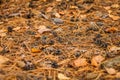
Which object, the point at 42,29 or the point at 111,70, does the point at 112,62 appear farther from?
the point at 42,29

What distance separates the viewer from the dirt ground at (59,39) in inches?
60.9

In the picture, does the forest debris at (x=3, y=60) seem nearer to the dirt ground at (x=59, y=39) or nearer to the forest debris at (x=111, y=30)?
the dirt ground at (x=59, y=39)

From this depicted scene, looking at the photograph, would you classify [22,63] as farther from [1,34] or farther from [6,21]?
[6,21]

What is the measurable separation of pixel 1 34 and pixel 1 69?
1.63 feet

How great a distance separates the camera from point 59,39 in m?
1.90

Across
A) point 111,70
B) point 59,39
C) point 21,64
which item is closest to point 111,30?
point 59,39

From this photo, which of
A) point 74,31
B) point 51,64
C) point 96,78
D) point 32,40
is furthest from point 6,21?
point 96,78

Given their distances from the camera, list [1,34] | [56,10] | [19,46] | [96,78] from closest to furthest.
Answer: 1. [96,78]
2. [19,46]
3. [1,34]
4. [56,10]

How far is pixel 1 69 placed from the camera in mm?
1550

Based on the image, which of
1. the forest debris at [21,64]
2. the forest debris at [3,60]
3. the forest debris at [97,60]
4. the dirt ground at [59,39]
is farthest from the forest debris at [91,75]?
the forest debris at [3,60]

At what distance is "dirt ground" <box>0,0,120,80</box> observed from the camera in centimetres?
155

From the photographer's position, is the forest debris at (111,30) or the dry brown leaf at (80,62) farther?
the forest debris at (111,30)

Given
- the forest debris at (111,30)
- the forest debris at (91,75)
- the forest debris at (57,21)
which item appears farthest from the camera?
the forest debris at (57,21)

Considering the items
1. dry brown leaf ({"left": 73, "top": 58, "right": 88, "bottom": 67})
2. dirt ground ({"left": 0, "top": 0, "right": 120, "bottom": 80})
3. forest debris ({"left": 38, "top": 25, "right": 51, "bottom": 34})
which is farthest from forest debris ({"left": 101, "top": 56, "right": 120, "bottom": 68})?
forest debris ({"left": 38, "top": 25, "right": 51, "bottom": 34})
